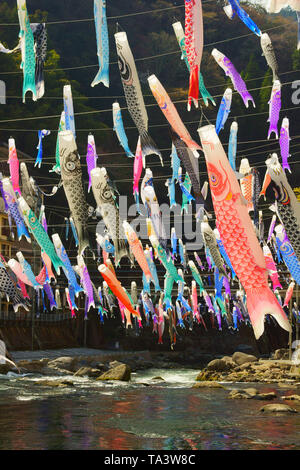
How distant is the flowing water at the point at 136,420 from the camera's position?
43.1 ft

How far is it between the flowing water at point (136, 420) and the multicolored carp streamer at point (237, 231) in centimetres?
727

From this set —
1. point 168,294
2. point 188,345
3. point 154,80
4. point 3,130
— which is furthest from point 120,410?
point 3,130

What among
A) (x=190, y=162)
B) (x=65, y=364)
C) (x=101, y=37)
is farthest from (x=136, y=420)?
(x=65, y=364)

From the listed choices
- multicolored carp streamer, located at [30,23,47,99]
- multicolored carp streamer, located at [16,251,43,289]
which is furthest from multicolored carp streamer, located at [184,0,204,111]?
multicolored carp streamer, located at [16,251,43,289]

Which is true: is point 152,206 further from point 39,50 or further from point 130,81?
point 130,81

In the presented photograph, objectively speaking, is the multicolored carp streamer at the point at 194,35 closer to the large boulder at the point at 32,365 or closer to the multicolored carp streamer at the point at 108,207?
the multicolored carp streamer at the point at 108,207

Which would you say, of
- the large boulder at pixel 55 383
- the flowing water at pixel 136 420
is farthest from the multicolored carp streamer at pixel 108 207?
the large boulder at pixel 55 383

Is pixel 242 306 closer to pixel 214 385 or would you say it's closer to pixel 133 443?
pixel 214 385

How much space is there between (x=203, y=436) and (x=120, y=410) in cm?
478

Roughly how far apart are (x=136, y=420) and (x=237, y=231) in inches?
447

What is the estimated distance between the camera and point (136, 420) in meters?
16.6

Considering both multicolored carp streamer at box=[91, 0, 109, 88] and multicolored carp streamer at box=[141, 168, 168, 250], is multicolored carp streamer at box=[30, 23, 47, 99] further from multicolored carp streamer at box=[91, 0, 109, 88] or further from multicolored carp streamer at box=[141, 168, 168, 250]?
multicolored carp streamer at box=[141, 168, 168, 250]

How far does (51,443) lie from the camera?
512 inches

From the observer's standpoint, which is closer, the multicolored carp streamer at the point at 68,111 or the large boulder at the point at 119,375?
the multicolored carp streamer at the point at 68,111
